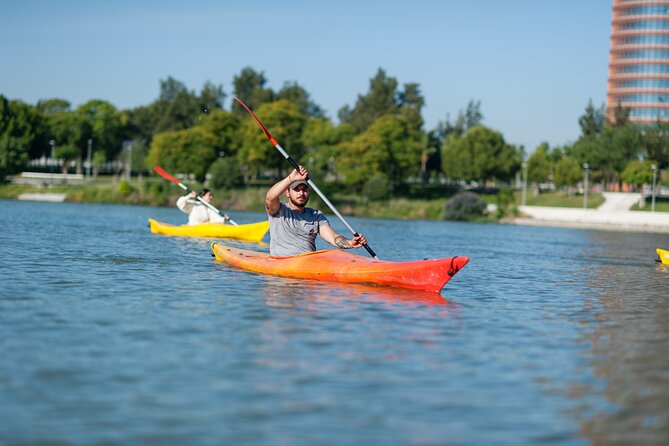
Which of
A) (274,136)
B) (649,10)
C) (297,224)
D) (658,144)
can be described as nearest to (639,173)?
(658,144)

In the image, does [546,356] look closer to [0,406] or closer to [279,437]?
[279,437]

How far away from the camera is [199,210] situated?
3034 cm

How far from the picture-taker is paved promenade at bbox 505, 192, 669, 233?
73.7 metres

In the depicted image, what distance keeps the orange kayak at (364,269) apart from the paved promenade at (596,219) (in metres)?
61.5

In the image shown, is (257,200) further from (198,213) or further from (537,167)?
(198,213)

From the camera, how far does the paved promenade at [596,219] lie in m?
73.7

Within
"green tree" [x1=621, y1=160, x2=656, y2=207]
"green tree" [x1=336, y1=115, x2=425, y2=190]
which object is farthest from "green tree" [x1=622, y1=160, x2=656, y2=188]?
"green tree" [x1=336, y1=115, x2=425, y2=190]

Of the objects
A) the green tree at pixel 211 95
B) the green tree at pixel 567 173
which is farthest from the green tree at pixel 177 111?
the green tree at pixel 567 173

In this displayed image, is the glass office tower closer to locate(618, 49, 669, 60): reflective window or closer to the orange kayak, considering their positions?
locate(618, 49, 669, 60): reflective window

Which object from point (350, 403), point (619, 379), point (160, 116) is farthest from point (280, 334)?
point (160, 116)

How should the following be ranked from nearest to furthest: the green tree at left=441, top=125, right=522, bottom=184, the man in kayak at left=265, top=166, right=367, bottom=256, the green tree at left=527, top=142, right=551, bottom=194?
the man in kayak at left=265, top=166, right=367, bottom=256 → the green tree at left=527, top=142, right=551, bottom=194 → the green tree at left=441, top=125, right=522, bottom=184

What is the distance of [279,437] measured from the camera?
6.12 m

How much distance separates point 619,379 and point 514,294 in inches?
314

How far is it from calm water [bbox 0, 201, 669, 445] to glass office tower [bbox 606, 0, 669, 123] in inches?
5632
